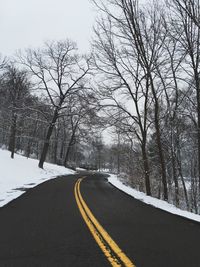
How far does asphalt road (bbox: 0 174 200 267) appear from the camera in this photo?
4.21m

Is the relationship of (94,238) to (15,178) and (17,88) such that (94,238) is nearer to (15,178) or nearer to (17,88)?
(15,178)

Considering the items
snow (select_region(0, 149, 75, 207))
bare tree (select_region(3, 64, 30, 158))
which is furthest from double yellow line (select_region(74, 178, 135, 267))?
bare tree (select_region(3, 64, 30, 158))

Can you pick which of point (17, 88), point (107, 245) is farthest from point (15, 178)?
point (107, 245)

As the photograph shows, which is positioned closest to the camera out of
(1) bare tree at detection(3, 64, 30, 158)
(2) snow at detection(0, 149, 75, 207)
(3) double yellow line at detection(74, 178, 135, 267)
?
(3) double yellow line at detection(74, 178, 135, 267)

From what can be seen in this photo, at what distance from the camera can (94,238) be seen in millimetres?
5500

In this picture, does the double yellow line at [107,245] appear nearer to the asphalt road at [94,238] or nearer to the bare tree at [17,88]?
the asphalt road at [94,238]

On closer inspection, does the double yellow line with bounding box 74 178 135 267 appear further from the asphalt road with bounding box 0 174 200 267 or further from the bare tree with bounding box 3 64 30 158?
the bare tree with bounding box 3 64 30 158

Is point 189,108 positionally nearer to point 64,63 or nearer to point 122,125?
point 122,125

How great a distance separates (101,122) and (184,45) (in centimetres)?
638

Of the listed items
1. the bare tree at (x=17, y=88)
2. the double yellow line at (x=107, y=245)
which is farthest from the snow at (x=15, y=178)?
the bare tree at (x=17, y=88)

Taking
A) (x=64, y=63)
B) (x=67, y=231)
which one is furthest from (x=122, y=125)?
(x=64, y=63)

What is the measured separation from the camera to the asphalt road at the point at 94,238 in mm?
4207

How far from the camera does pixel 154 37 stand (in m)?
15.0

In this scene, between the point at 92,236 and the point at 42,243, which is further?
the point at 92,236
